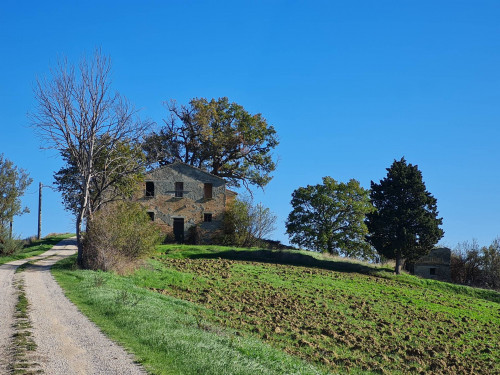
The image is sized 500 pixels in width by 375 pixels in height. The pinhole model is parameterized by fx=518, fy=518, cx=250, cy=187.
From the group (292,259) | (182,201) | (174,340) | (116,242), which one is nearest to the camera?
(174,340)

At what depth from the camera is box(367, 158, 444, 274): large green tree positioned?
4741cm

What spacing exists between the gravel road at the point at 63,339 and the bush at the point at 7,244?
699 inches

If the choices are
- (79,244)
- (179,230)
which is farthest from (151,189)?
(79,244)

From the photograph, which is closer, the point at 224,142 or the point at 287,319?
the point at 287,319

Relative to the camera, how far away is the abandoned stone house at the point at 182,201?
52688 millimetres

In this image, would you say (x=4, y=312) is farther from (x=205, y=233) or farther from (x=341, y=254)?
(x=341, y=254)

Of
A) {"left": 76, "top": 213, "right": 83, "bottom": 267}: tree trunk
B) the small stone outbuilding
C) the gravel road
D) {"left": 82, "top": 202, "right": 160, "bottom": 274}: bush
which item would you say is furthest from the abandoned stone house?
the gravel road

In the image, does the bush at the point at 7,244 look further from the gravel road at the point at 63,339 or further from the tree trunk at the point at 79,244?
the gravel road at the point at 63,339

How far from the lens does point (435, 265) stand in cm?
5591

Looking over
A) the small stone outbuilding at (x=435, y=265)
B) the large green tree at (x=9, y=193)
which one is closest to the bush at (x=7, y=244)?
the large green tree at (x=9, y=193)

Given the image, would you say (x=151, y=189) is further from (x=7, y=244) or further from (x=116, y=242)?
(x=116, y=242)

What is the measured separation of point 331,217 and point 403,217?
8.66 metres

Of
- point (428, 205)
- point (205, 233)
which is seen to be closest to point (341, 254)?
point (428, 205)

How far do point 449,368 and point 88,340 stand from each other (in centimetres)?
1236
